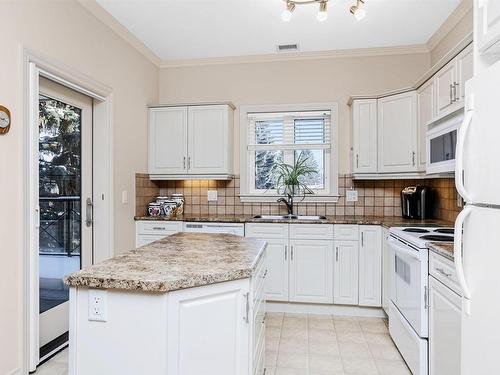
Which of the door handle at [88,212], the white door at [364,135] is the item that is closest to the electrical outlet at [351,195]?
the white door at [364,135]

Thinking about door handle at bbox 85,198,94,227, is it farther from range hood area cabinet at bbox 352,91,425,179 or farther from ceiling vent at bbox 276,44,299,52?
range hood area cabinet at bbox 352,91,425,179

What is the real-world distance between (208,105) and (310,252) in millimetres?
2024

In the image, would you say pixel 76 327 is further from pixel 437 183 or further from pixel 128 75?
pixel 437 183

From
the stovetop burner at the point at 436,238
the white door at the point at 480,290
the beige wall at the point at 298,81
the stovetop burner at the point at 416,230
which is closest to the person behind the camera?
the white door at the point at 480,290

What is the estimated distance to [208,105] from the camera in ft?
12.9

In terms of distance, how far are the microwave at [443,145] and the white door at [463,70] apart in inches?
6.1

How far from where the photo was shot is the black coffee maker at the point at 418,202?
3.48 metres

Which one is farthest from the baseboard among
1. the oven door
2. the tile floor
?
the oven door

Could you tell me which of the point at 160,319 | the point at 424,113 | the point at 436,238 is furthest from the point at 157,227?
the point at 424,113

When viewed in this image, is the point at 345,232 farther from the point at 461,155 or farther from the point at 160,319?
the point at 160,319

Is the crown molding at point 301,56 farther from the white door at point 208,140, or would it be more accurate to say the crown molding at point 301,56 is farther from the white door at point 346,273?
the white door at point 346,273

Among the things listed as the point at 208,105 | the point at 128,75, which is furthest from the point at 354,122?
the point at 128,75

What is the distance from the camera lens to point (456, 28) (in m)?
3.12

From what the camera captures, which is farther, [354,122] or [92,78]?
Result: [354,122]
